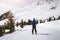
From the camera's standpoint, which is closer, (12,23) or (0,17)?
(12,23)

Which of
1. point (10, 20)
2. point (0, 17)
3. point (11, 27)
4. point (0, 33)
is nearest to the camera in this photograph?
point (0, 33)

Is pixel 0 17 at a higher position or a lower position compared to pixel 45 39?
lower

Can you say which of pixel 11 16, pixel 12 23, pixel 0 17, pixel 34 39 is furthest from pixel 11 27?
pixel 0 17

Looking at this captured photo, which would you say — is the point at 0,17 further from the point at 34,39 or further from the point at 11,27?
the point at 34,39

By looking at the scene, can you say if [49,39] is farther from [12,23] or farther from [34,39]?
[12,23]

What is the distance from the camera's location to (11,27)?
29578mm

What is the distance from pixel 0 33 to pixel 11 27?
4.20 m

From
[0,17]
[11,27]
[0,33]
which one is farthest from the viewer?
[0,17]

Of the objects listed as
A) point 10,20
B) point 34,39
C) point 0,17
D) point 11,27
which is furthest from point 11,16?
point 0,17

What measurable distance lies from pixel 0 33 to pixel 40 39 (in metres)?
11.2

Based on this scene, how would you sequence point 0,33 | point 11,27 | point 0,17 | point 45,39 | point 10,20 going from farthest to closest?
point 0,17, point 10,20, point 11,27, point 0,33, point 45,39

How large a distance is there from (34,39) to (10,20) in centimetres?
1749

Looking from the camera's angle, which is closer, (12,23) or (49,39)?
(49,39)

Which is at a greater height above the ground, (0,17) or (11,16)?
(11,16)
